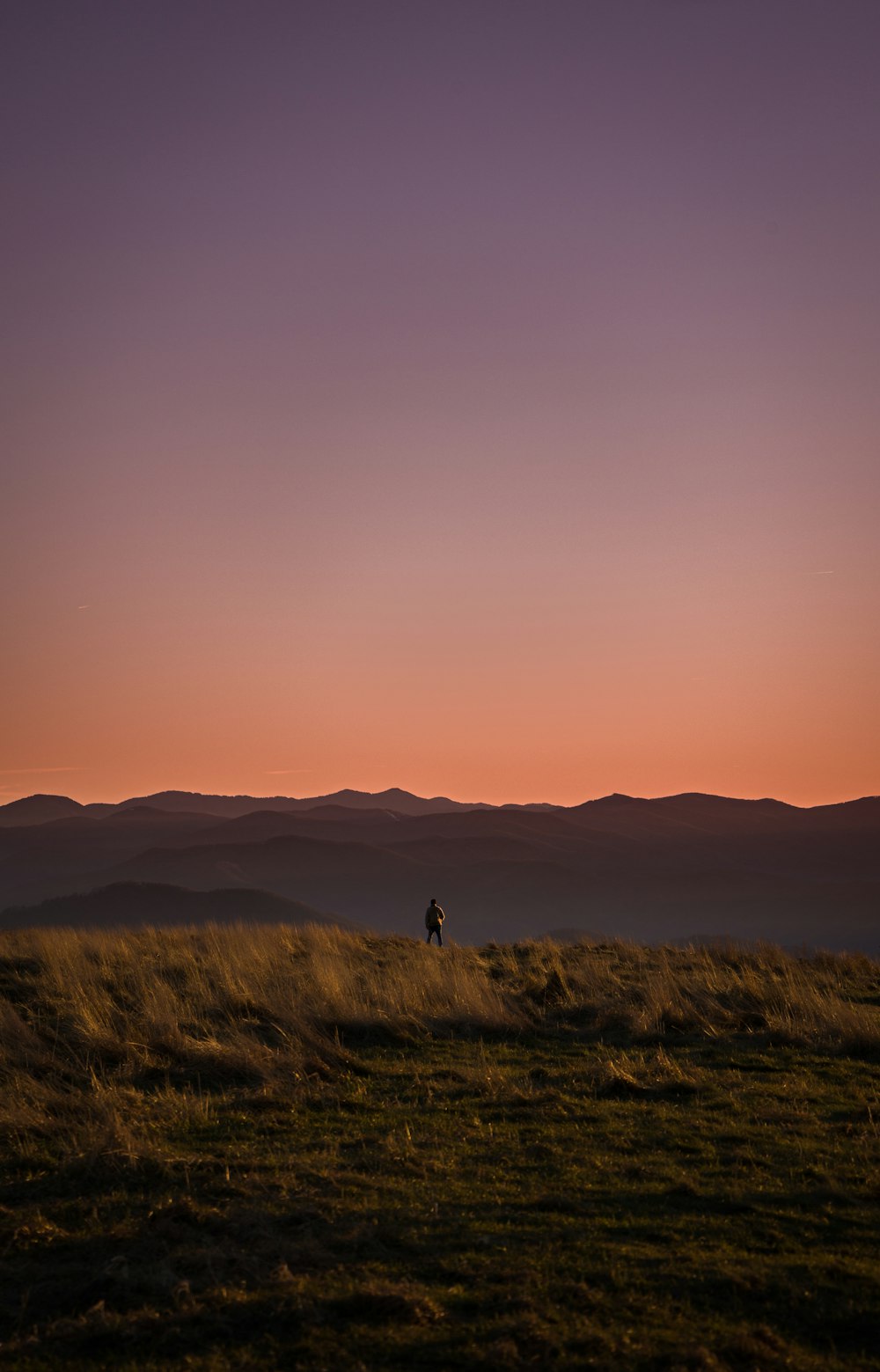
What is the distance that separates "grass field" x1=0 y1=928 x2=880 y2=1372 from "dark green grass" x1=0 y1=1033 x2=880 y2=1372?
23 mm

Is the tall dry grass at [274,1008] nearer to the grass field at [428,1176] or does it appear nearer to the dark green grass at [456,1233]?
the grass field at [428,1176]

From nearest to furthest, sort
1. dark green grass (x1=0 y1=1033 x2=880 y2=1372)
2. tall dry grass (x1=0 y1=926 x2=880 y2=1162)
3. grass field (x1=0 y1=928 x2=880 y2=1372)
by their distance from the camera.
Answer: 1. dark green grass (x1=0 y1=1033 x2=880 y2=1372)
2. grass field (x1=0 y1=928 x2=880 y2=1372)
3. tall dry grass (x1=0 y1=926 x2=880 y2=1162)

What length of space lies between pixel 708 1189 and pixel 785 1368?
268cm

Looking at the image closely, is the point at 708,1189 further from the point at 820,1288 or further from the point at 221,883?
the point at 221,883

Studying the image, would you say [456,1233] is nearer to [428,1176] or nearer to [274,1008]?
[428,1176]

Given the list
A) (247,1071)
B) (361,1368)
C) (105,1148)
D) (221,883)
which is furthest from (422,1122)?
(221,883)

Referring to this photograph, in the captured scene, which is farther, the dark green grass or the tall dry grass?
the tall dry grass

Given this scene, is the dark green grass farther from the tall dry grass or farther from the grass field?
the tall dry grass

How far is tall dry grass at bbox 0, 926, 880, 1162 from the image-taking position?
368 inches

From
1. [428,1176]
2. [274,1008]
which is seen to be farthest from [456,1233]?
[274,1008]

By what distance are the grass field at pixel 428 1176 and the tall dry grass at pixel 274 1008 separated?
6 cm

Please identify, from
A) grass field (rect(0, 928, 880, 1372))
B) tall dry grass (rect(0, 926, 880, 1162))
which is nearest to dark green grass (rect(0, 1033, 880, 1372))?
grass field (rect(0, 928, 880, 1372))

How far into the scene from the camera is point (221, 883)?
642 ft

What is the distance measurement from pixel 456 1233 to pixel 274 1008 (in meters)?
7.02
